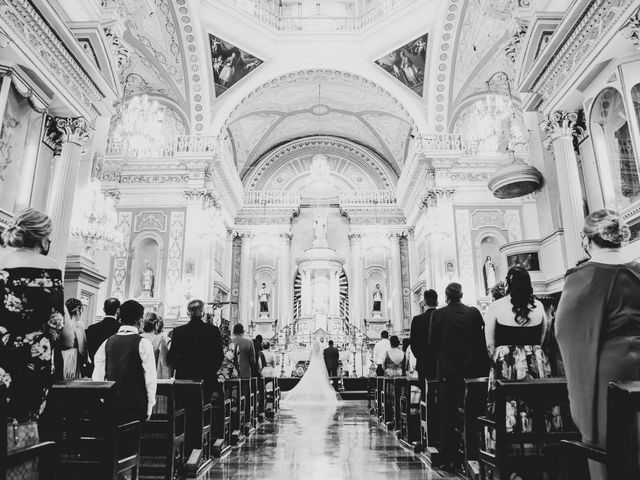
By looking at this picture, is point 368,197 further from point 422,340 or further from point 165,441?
point 165,441

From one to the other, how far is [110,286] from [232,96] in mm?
6752

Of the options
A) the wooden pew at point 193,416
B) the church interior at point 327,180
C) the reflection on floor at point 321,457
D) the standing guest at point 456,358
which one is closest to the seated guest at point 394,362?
the church interior at point 327,180

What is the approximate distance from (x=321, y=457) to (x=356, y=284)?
1475 cm

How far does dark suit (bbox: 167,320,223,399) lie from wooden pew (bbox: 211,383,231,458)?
0.40 m

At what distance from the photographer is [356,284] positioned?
61.8 feet

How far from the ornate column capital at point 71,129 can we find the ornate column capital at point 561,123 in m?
6.75

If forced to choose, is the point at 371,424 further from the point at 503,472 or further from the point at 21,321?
the point at 21,321

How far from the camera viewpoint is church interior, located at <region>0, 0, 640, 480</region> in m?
4.36

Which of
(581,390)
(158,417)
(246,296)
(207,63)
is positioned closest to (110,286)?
(246,296)

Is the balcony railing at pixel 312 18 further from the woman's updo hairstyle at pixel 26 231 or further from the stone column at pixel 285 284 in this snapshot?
the woman's updo hairstyle at pixel 26 231

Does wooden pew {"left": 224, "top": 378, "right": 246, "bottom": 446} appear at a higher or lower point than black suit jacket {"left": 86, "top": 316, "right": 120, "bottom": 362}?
lower

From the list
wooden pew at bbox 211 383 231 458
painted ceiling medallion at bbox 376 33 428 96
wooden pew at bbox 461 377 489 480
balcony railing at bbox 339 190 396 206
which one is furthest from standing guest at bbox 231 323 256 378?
balcony railing at bbox 339 190 396 206

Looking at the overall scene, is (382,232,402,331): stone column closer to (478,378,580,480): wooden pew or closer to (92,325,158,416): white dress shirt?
(92,325,158,416): white dress shirt

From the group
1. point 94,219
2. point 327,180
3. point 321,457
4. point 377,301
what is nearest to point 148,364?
point 321,457
